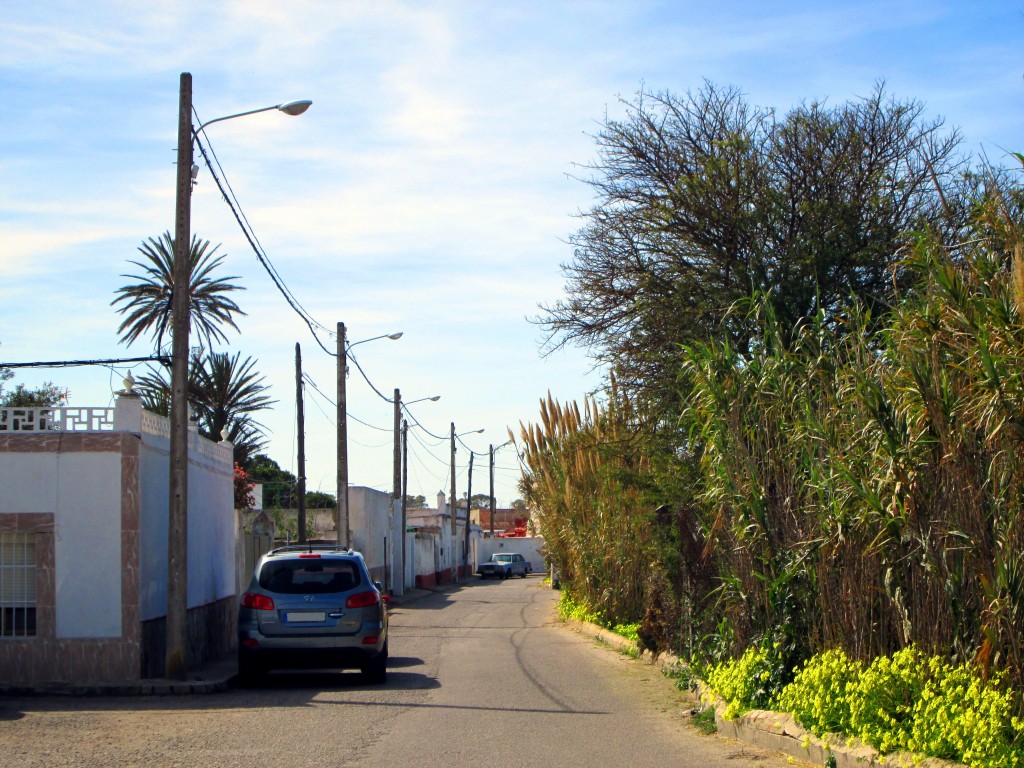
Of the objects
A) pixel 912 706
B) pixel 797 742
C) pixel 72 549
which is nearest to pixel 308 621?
pixel 72 549

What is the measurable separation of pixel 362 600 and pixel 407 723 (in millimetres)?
3508

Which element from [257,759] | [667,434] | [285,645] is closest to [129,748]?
[257,759]

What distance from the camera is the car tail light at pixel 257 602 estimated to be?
13.9 metres

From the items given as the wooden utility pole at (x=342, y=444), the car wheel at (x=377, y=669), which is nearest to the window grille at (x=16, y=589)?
the car wheel at (x=377, y=669)

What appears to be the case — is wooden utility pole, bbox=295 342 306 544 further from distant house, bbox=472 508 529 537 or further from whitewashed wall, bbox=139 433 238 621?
distant house, bbox=472 508 529 537

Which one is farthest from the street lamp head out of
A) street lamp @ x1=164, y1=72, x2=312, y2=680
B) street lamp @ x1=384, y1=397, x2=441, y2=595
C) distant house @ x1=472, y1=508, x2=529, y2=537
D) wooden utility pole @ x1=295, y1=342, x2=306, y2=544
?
distant house @ x1=472, y1=508, x2=529, y2=537

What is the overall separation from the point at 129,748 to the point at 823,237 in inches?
395

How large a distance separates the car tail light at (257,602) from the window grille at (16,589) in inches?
102

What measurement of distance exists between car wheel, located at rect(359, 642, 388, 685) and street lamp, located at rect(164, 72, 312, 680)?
91.1 inches

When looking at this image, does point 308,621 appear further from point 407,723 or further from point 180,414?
point 407,723

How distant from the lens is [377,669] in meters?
14.3

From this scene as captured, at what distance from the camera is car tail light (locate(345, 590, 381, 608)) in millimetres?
14113

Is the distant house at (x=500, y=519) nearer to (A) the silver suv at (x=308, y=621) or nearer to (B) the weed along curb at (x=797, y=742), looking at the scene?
(A) the silver suv at (x=308, y=621)

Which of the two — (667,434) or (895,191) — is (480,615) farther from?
(895,191)
